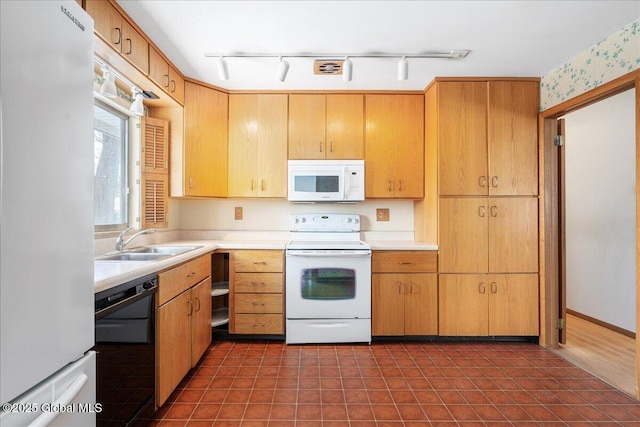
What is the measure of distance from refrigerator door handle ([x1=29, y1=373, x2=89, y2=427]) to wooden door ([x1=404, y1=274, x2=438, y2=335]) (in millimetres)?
2360

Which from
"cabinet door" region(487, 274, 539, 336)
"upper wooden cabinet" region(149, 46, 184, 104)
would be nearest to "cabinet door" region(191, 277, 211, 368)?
"upper wooden cabinet" region(149, 46, 184, 104)

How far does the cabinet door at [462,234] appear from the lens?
109 inches

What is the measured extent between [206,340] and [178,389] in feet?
1.61

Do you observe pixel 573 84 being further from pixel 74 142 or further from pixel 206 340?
pixel 206 340

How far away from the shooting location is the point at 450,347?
8.91 ft

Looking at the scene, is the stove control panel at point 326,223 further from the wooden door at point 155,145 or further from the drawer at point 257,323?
the wooden door at point 155,145

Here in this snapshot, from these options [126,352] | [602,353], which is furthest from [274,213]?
[602,353]

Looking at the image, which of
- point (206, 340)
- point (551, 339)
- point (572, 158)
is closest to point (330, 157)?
point (206, 340)

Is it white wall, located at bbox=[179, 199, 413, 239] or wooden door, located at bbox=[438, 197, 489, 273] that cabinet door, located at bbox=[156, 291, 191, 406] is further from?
wooden door, located at bbox=[438, 197, 489, 273]

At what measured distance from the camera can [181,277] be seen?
202cm

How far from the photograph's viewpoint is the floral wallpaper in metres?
1.98

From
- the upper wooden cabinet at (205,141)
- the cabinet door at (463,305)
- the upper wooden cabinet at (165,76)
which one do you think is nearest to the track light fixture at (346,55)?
the upper wooden cabinet at (165,76)

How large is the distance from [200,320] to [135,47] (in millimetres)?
1855

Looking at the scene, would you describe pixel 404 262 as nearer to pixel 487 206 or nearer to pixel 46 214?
pixel 487 206
